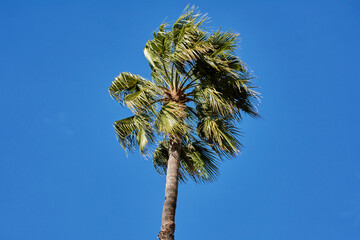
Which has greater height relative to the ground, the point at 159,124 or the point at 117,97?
the point at 117,97

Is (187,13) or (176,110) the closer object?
(176,110)

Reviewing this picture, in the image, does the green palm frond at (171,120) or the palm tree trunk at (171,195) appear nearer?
Result: the palm tree trunk at (171,195)

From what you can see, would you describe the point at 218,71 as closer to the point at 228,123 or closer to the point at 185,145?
the point at 228,123

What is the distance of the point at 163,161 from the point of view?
947 cm

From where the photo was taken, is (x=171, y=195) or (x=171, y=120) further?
(x=171, y=120)

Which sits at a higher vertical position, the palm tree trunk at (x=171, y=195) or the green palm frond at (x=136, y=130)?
the green palm frond at (x=136, y=130)

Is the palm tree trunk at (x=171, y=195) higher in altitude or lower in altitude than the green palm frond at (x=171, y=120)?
lower

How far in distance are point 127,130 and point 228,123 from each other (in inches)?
84.5

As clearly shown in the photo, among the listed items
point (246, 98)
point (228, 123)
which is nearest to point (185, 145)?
point (228, 123)

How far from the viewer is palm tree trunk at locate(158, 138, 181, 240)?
652 centimetres

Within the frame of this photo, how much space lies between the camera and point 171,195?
23.3 ft

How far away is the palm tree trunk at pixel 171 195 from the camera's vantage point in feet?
21.4

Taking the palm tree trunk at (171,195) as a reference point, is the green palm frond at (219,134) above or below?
above

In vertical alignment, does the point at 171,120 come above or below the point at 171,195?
above
